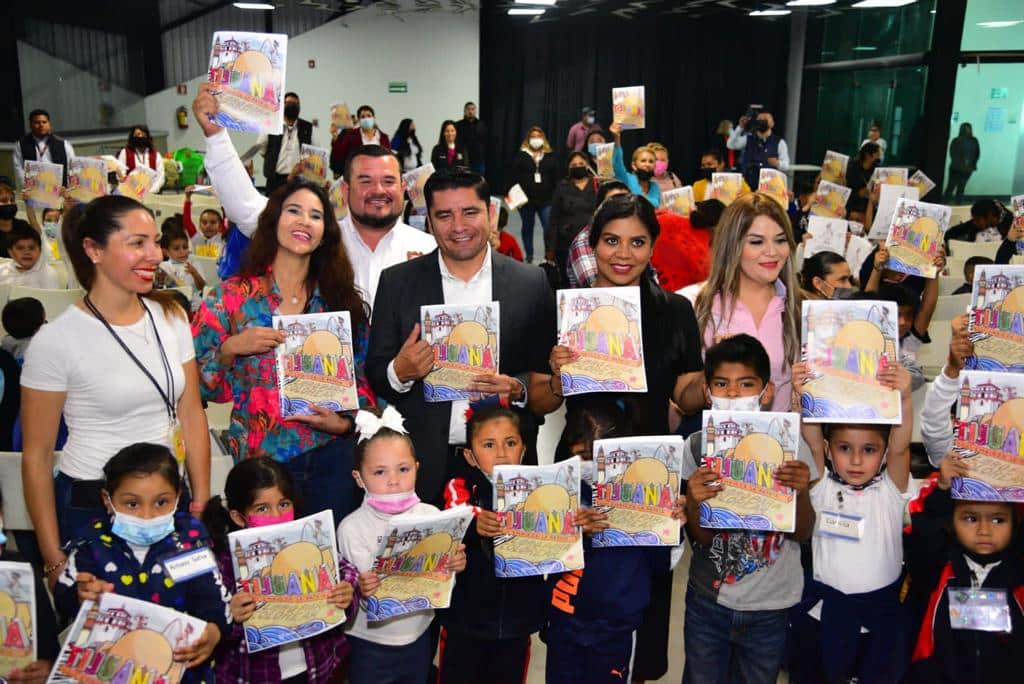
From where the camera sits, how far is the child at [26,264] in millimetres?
5531

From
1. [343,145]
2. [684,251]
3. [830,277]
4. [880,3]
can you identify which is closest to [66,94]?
[343,145]

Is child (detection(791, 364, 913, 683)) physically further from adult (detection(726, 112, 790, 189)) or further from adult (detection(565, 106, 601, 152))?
adult (detection(565, 106, 601, 152))

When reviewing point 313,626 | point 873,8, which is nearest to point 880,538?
point 313,626

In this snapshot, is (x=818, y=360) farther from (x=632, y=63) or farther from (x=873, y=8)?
(x=632, y=63)

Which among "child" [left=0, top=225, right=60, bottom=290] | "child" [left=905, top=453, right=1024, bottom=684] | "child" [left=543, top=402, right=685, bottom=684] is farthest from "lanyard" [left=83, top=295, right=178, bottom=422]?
"child" [left=0, top=225, right=60, bottom=290]

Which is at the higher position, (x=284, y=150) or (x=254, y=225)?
(x=284, y=150)

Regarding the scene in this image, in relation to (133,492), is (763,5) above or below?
above

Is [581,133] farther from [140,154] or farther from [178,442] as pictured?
[178,442]

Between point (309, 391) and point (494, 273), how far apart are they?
26.6 inches

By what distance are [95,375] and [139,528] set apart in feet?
1.50

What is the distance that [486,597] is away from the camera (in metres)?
2.54

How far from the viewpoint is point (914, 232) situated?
148 inches

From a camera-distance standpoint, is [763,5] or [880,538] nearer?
[880,538]

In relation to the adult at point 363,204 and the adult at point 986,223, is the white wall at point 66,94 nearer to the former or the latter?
the adult at point 363,204
